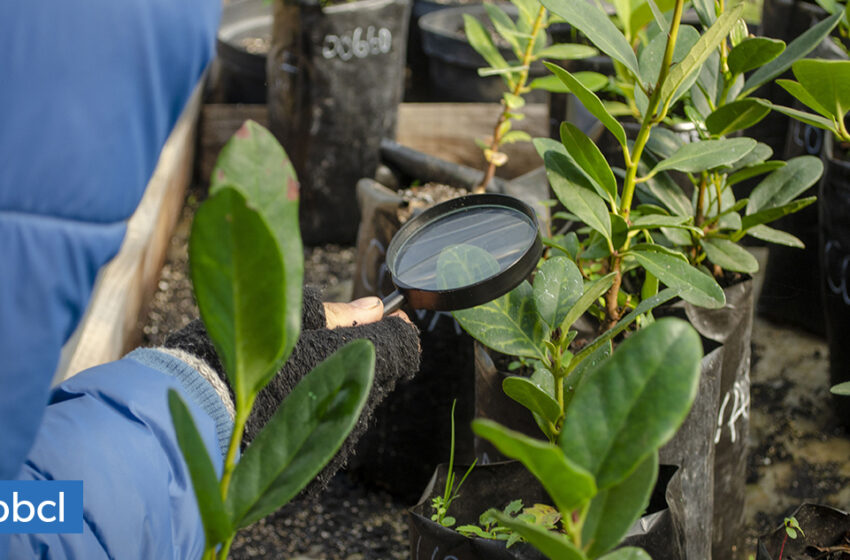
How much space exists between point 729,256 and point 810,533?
0.31 meters

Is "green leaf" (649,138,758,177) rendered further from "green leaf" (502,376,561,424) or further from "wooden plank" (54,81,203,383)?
"wooden plank" (54,81,203,383)

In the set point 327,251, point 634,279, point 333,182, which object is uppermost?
point 634,279

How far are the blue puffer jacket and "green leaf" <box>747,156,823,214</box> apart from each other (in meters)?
0.72

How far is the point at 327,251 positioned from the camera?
2.15 metres

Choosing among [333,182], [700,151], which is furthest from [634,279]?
[333,182]

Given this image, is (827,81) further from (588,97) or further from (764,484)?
(764,484)

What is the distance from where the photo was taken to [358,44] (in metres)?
1.97

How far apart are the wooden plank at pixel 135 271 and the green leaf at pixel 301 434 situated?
3.06ft

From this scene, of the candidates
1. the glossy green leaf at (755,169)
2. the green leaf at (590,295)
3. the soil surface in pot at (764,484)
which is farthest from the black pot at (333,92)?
the green leaf at (590,295)

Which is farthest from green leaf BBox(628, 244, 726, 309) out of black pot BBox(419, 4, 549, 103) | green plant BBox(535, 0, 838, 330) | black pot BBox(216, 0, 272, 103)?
black pot BBox(216, 0, 272, 103)

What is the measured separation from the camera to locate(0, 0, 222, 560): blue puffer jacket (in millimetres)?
472

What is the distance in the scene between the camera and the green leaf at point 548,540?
345 millimetres

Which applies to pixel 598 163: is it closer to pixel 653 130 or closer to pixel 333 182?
pixel 653 130

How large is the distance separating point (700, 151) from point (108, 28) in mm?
560
